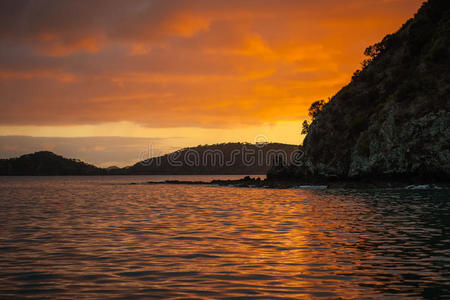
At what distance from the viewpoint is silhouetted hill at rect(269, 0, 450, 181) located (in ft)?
244

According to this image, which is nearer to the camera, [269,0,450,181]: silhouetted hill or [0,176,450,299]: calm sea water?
[0,176,450,299]: calm sea water

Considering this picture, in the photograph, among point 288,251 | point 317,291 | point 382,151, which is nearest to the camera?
point 317,291

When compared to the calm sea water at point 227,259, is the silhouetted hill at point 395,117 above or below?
above

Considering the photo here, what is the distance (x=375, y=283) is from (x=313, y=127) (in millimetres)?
94148

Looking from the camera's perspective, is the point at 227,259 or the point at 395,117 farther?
the point at 395,117

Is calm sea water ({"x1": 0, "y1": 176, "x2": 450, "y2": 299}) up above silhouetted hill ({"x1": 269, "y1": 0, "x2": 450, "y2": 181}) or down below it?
below

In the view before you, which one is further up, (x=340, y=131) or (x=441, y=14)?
(x=441, y=14)

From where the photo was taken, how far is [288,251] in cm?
1859

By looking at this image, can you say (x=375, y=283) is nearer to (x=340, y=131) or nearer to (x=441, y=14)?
(x=340, y=131)

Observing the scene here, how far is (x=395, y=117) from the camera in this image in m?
80.6

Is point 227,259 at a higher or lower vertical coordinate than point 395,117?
lower

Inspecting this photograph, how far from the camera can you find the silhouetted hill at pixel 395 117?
74.4 m

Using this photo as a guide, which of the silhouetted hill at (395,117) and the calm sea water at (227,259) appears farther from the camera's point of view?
the silhouetted hill at (395,117)

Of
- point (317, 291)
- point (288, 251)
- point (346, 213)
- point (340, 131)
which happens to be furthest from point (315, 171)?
point (317, 291)
